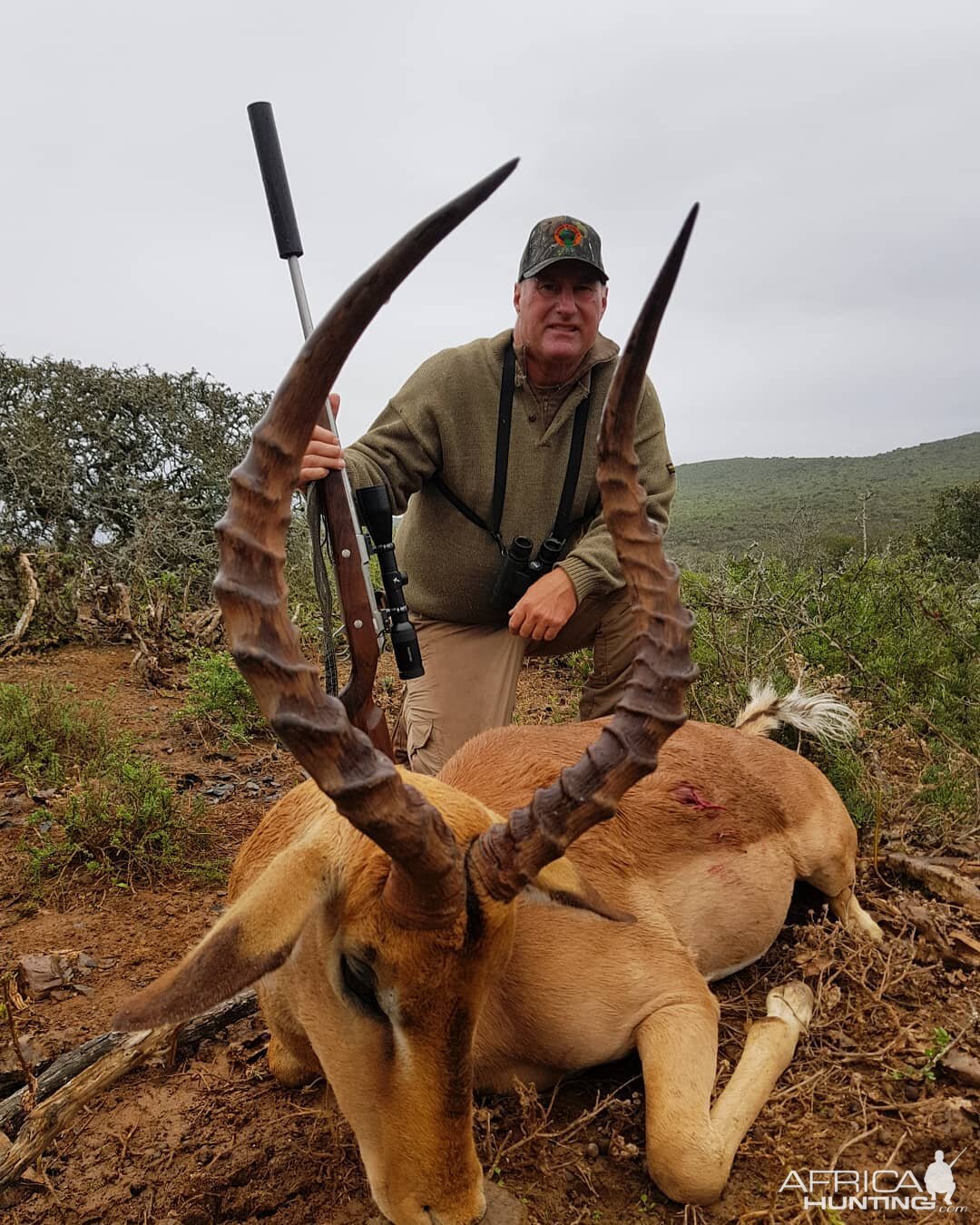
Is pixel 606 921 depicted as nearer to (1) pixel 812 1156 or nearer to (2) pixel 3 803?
(1) pixel 812 1156

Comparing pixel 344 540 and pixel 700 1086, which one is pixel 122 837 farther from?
pixel 700 1086

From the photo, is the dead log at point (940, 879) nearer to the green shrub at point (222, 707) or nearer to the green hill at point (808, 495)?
the green shrub at point (222, 707)

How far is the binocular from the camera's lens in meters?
5.58

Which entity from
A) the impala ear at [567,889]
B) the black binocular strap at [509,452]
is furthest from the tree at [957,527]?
the impala ear at [567,889]

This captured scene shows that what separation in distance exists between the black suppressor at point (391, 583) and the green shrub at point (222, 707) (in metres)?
2.51

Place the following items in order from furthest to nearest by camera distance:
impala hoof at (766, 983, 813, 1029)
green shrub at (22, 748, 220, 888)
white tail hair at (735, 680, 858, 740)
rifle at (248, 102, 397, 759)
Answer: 1. white tail hair at (735, 680, 858, 740)
2. green shrub at (22, 748, 220, 888)
3. rifle at (248, 102, 397, 759)
4. impala hoof at (766, 983, 813, 1029)

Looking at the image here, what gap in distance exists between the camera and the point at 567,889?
2854 mm

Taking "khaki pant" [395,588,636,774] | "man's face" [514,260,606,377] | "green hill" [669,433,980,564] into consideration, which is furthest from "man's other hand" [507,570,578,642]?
"green hill" [669,433,980,564]

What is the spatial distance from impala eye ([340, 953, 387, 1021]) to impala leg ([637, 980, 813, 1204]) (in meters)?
1.09

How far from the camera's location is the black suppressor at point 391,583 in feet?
16.0

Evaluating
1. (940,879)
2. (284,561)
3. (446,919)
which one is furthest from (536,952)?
(940,879)

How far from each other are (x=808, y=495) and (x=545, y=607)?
59.5 meters

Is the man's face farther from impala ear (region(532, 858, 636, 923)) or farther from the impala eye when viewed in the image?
the impala eye

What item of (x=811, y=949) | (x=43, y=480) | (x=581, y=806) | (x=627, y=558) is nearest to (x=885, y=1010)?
(x=811, y=949)
